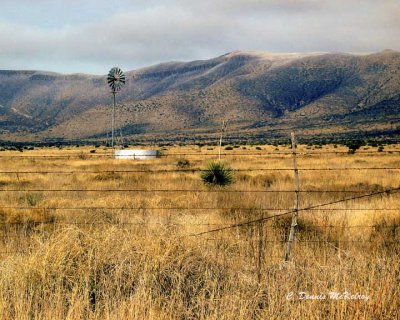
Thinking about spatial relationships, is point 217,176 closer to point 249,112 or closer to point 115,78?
point 115,78

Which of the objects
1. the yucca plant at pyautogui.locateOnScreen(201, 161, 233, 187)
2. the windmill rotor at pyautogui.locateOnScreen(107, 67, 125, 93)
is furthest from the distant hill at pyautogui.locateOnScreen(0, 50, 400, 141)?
the yucca plant at pyautogui.locateOnScreen(201, 161, 233, 187)

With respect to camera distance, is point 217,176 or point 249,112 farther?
point 249,112

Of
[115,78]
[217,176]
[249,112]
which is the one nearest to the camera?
[217,176]

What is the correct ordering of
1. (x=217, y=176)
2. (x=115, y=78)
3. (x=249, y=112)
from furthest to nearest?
(x=249, y=112) < (x=115, y=78) < (x=217, y=176)

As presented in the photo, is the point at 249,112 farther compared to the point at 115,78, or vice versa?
the point at 249,112

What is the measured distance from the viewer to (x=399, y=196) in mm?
15531

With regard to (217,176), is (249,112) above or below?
above

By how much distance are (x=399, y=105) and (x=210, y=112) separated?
61.4 meters

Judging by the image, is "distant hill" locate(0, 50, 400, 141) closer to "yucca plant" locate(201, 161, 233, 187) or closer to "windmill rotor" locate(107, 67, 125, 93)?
"windmill rotor" locate(107, 67, 125, 93)

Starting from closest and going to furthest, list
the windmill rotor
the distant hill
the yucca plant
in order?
the yucca plant, the windmill rotor, the distant hill

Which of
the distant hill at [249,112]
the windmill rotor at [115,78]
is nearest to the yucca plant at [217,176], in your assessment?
the windmill rotor at [115,78]

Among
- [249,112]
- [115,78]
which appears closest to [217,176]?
[115,78]

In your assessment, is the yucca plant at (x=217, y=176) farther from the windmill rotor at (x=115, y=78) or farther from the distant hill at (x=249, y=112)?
the distant hill at (x=249, y=112)

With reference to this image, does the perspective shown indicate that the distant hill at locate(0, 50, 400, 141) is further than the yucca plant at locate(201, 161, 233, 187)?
Yes
